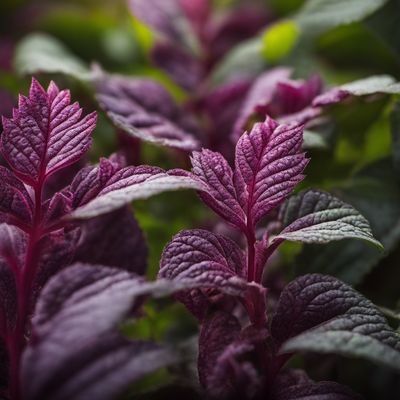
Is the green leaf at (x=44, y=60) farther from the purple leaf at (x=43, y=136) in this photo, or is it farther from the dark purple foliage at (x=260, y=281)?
the dark purple foliage at (x=260, y=281)

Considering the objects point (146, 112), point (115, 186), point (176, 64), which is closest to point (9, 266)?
point (115, 186)

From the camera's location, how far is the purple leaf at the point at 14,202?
627 mm

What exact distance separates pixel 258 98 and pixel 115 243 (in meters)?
0.32

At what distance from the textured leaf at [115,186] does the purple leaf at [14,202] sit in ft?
0.16

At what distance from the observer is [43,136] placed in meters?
0.66

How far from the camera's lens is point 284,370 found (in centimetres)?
70

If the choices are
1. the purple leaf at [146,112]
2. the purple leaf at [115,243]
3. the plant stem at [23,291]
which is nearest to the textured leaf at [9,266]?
the plant stem at [23,291]

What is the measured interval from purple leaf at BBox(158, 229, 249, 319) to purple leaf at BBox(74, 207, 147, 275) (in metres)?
0.14

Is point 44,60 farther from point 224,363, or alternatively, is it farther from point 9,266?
point 224,363

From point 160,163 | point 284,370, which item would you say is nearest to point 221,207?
point 284,370

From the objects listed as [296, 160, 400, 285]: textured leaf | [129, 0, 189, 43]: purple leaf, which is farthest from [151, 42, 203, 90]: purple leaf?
[296, 160, 400, 285]: textured leaf

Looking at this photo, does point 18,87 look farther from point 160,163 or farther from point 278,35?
point 278,35

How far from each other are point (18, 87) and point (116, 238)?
0.63 meters

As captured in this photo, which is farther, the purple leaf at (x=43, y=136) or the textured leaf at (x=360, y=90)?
the textured leaf at (x=360, y=90)
